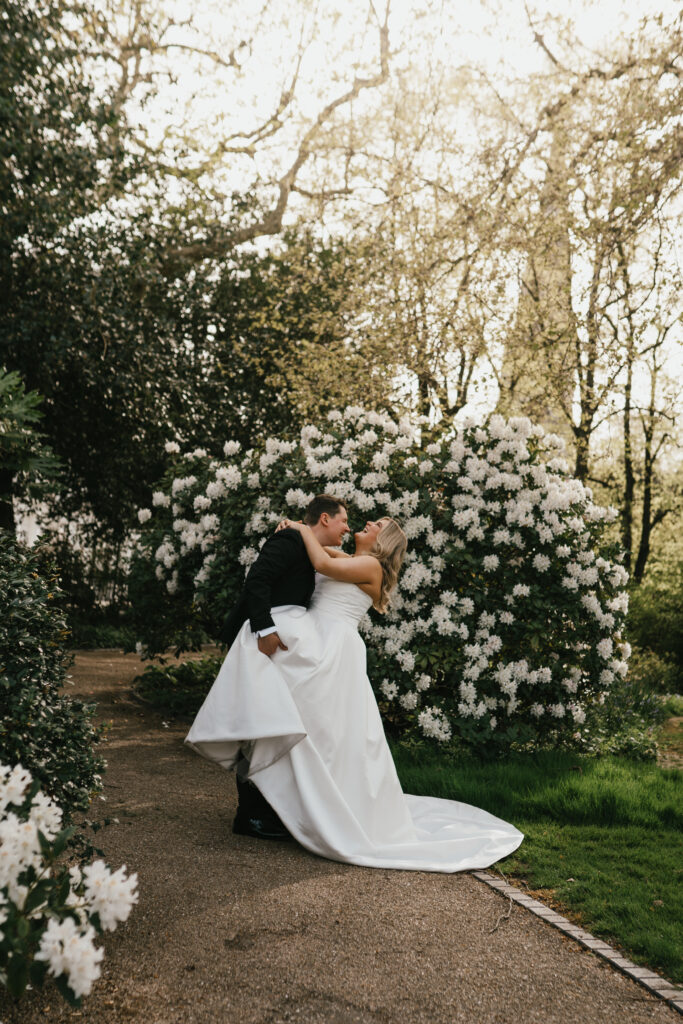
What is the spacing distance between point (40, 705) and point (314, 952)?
1.58 meters

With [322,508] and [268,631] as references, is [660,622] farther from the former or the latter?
[268,631]

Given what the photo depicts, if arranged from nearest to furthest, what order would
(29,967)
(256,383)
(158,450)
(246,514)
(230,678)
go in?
(29,967)
(230,678)
(246,514)
(158,450)
(256,383)

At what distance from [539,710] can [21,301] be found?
8.35 metres

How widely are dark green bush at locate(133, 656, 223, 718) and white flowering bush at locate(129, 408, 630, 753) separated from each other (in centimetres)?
227

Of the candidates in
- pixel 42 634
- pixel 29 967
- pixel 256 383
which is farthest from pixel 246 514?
pixel 256 383

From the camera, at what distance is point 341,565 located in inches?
202

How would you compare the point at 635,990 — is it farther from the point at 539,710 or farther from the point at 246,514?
the point at 246,514

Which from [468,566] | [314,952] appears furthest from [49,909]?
[468,566]

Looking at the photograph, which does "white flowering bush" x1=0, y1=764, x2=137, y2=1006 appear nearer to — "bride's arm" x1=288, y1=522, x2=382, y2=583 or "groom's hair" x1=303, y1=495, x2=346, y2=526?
"bride's arm" x1=288, y1=522, x2=382, y2=583

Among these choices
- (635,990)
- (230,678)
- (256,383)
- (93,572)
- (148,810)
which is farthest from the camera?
(93,572)

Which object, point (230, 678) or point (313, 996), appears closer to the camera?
point (313, 996)

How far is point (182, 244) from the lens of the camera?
13398 millimetres

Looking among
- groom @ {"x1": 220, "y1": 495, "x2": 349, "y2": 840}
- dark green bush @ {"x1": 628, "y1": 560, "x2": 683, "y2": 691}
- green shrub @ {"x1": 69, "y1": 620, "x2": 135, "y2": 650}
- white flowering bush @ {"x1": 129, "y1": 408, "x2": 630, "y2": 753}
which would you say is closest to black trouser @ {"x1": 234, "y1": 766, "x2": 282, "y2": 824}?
groom @ {"x1": 220, "y1": 495, "x2": 349, "y2": 840}

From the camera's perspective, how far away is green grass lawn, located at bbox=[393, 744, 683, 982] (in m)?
3.90
